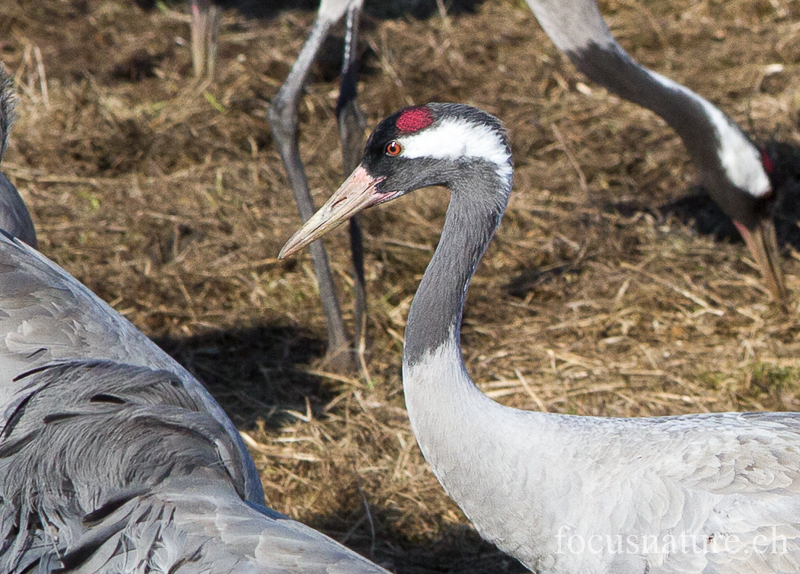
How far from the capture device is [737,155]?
365 cm

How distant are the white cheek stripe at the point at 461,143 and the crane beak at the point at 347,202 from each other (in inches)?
5.2

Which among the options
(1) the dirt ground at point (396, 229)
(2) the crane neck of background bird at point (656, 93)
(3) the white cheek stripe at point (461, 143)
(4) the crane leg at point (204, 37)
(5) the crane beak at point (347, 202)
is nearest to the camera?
(3) the white cheek stripe at point (461, 143)

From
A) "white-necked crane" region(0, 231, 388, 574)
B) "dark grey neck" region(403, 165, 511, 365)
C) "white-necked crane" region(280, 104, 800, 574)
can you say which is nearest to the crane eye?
"white-necked crane" region(280, 104, 800, 574)

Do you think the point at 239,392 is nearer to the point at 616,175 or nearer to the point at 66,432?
the point at 66,432

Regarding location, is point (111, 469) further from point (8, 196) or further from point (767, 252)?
point (767, 252)

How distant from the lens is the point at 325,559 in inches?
68.7

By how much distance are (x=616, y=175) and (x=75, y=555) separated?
11.2 ft

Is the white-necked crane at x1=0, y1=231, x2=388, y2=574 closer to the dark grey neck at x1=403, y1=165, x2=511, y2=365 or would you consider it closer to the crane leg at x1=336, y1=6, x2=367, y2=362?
the dark grey neck at x1=403, y1=165, x2=511, y2=365

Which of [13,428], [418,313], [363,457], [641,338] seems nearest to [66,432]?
[13,428]

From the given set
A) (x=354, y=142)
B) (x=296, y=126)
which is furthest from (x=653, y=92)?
(x=296, y=126)

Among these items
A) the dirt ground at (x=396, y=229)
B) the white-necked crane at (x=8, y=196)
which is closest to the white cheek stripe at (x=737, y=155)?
the dirt ground at (x=396, y=229)

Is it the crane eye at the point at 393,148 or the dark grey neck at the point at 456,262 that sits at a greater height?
the crane eye at the point at 393,148

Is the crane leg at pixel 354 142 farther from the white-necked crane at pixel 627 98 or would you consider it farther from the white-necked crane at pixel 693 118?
the white-necked crane at pixel 693 118

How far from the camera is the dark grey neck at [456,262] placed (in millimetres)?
2082
